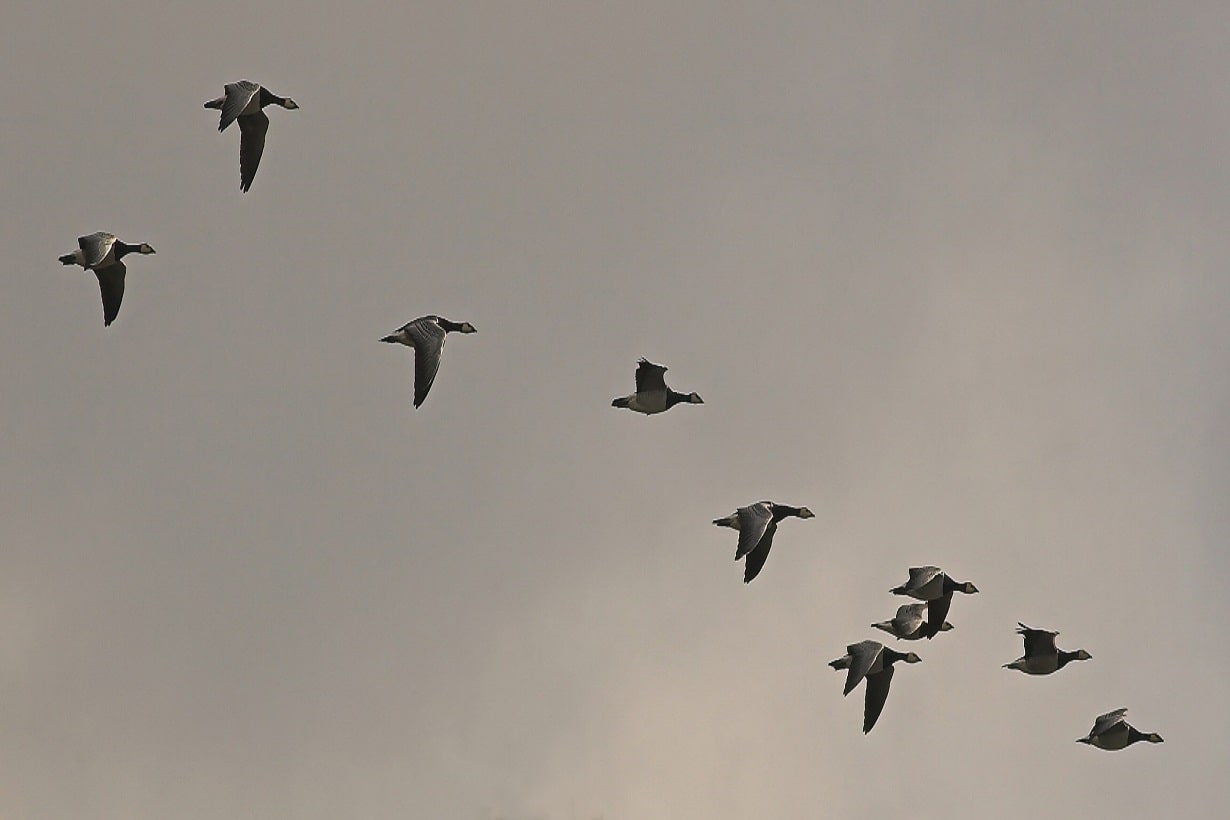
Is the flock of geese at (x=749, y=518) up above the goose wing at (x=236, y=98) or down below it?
below

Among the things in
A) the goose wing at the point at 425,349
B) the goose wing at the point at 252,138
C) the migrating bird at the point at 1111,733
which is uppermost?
the goose wing at the point at 252,138

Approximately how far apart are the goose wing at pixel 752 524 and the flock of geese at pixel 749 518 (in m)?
0.03

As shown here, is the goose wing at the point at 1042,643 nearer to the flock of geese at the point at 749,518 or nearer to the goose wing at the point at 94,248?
the flock of geese at the point at 749,518

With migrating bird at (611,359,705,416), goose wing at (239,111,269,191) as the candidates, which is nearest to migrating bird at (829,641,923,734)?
migrating bird at (611,359,705,416)

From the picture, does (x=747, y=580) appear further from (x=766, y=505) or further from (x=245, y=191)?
(x=245, y=191)

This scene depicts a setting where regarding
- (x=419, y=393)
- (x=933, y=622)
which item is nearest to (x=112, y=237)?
(x=419, y=393)

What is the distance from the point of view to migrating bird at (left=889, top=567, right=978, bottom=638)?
63.6 metres

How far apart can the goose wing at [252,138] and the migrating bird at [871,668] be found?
70.7 feet

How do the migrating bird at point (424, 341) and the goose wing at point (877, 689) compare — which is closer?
the migrating bird at point (424, 341)

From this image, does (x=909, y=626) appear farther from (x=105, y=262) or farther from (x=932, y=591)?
(x=105, y=262)

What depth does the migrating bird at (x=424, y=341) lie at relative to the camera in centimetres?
5800

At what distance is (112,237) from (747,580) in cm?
1989

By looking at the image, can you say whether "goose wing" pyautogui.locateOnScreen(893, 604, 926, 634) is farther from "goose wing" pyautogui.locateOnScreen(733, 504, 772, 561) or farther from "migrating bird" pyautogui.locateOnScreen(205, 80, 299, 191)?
"migrating bird" pyautogui.locateOnScreen(205, 80, 299, 191)

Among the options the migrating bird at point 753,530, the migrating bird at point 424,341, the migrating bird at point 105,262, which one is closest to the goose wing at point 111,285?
the migrating bird at point 105,262
